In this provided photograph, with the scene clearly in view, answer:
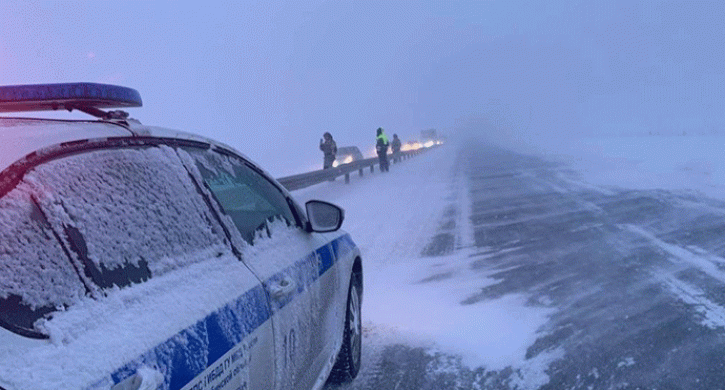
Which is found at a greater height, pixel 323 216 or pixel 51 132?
pixel 51 132

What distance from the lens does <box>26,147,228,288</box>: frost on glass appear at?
201 centimetres

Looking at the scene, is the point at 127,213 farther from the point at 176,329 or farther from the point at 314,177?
the point at 314,177

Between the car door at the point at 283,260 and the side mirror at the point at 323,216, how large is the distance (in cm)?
8

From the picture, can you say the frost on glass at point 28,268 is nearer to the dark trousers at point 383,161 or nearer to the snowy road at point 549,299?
the snowy road at point 549,299

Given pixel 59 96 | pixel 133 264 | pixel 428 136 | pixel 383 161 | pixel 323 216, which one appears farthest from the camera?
pixel 428 136

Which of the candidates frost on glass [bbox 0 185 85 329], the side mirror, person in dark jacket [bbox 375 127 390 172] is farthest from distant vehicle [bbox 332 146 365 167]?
frost on glass [bbox 0 185 85 329]

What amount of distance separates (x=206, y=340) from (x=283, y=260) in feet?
3.38

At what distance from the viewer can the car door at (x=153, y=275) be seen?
6.23 ft

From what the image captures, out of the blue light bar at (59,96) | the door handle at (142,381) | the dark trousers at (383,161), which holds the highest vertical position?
the blue light bar at (59,96)

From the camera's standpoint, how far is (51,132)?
216 cm

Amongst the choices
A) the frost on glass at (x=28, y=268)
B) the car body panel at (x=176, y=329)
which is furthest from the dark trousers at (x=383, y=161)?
the frost on glass at (x=28, y=268)

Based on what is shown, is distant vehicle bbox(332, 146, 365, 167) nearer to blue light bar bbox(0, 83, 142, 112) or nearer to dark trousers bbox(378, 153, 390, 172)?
dark trousers bbox(378, 153, 390, 172)

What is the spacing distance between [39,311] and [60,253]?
207 millimetres

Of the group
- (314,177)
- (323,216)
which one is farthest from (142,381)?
(314,177)
